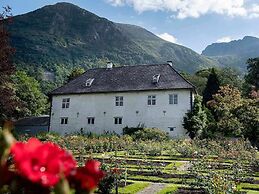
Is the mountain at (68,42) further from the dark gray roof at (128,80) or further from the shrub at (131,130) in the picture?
the shrub at (131,130)

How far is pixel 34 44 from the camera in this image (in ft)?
392

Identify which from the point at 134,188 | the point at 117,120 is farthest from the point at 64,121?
the point at 134,188

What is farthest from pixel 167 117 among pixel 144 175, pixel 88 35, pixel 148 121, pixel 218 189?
pixel 88 35

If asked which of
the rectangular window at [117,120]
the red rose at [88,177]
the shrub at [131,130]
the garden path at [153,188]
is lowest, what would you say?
the garden path at [153,188]

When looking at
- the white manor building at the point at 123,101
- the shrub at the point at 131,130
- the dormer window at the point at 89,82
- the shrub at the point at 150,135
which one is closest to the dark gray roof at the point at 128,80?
the white manor building at the point at 123,101

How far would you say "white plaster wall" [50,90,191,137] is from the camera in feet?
124

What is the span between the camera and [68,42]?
135625 millimetres

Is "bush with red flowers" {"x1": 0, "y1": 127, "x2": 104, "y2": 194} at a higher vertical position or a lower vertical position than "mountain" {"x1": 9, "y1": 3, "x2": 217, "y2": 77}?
lower

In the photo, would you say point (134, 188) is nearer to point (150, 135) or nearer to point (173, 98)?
point (150, 135)

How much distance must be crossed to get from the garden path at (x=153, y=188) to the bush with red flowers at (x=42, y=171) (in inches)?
392

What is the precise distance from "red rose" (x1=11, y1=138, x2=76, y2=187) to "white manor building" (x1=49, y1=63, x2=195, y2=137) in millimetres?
36273

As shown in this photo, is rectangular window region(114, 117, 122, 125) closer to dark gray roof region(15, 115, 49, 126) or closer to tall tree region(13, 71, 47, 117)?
dark gray roof region(15, 115, 49, 126)

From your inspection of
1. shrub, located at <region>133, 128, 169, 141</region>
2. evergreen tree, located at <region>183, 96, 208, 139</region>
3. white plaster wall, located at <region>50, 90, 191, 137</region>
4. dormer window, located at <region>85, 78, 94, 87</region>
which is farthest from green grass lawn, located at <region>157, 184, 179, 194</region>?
dormer window, located at <region>85, 78, 94, 87</region>

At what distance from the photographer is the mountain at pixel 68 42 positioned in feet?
368
